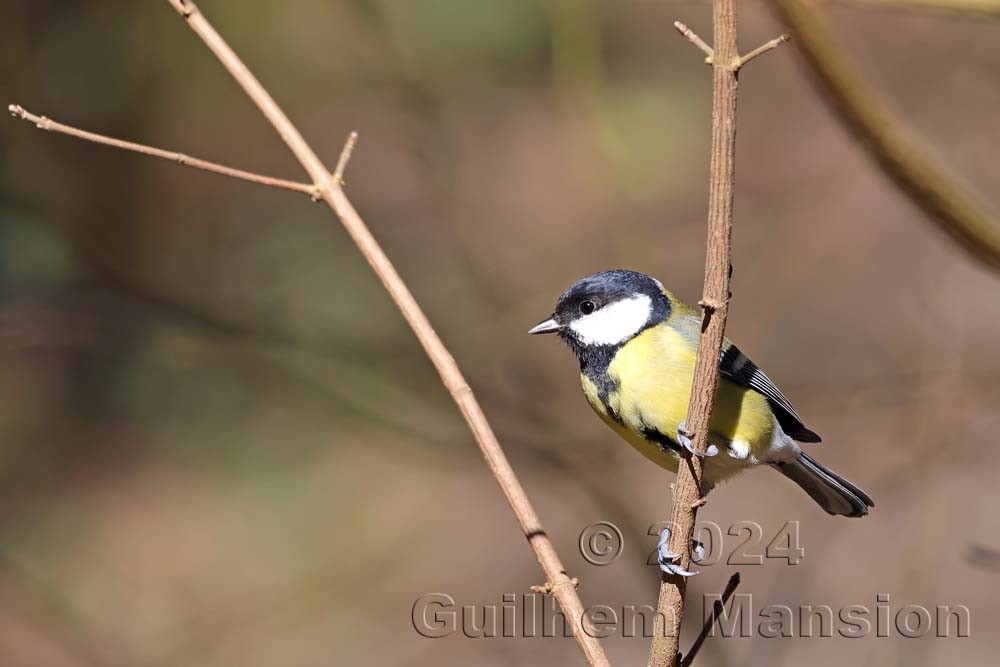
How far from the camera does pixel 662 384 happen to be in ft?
7.54

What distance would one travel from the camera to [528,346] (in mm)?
4785

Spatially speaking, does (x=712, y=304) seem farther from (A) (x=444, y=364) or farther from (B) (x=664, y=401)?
(B) (x=664, y=401)

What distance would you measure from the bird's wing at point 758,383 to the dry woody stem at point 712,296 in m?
0.77

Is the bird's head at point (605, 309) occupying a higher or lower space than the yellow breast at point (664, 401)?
higher

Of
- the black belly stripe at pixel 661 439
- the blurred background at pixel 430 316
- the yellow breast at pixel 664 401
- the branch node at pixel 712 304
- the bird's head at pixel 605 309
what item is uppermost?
the blurred background at pixel 430 316

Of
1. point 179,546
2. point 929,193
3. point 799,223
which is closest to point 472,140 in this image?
point 799,223

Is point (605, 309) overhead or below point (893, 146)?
overhead

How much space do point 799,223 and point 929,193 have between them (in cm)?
362

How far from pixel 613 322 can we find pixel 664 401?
34cm

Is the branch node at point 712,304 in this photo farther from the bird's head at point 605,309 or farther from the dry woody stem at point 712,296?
the bird's head at point 605,309

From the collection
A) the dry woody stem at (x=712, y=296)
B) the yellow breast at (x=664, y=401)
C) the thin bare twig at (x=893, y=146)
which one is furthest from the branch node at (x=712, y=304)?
the yellow breast at (x=664, y=401)

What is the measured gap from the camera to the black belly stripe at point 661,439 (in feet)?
7.47
